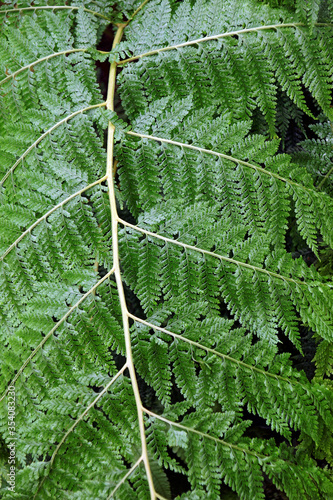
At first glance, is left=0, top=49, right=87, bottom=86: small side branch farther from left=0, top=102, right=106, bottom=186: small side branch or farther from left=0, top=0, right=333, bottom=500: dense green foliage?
left=0, top=102, right=106, bottom=186: small side branch

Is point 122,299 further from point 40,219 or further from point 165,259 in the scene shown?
point 40,219

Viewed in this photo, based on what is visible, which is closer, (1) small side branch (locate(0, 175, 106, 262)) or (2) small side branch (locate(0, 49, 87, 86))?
(1) small side branch (locate(0, 175, 106, 262))

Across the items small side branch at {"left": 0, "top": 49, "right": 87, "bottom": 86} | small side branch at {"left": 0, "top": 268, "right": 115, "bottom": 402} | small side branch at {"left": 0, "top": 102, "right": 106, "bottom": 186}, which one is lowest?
small side branch at {"left": 0, "top": 268, "right": 115, "bottom": 402}

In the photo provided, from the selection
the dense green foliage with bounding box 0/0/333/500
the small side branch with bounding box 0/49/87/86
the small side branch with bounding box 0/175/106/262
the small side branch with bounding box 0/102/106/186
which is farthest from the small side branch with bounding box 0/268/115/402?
the small side branch with bounding box 0/49/87/86

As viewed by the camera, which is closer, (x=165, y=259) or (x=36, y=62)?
(x=165, y=259)

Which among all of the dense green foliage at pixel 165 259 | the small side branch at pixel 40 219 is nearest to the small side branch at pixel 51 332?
the dense green foliage at pixel 165 259

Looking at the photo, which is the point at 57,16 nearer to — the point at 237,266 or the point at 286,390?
the point at 237,266

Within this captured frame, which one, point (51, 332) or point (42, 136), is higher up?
point (42, 136)

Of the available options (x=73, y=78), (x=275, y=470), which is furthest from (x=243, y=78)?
(x=275, y=470)

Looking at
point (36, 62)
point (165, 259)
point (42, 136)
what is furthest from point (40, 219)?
point (36, 62)
